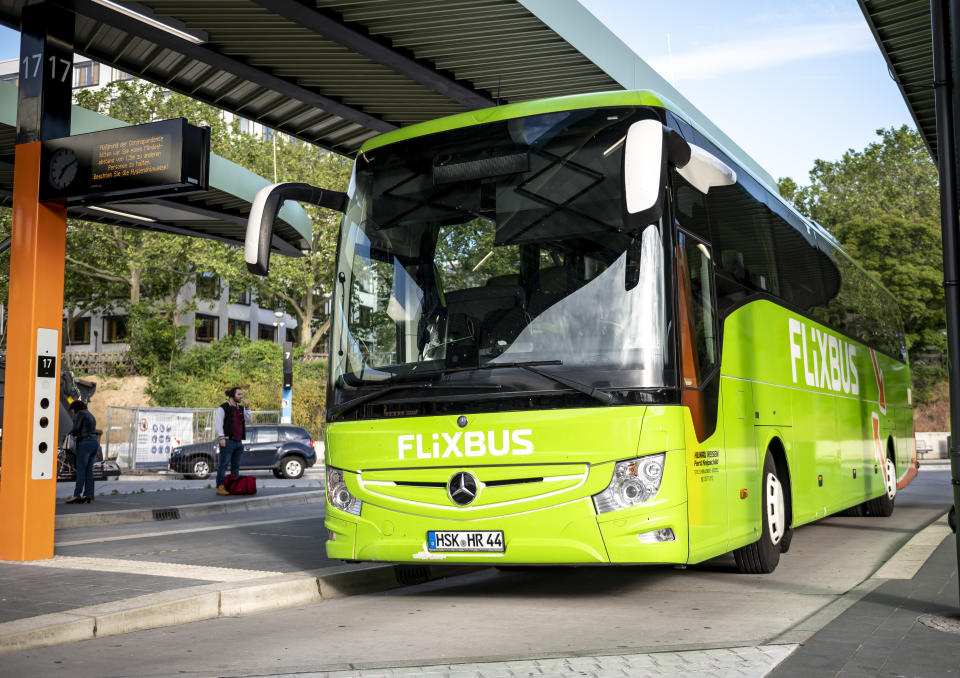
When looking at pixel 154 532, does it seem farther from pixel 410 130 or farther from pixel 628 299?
pixel 628 299

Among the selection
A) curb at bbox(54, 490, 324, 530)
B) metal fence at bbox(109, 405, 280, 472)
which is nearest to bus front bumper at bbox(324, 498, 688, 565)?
curb at bbox(54, 490, 324, 530)

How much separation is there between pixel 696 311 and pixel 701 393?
603 mm

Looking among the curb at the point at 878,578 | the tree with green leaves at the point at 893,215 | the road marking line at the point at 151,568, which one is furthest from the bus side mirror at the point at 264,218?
the tree with green leaves at the point at 893,215

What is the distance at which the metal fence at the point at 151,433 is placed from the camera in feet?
102

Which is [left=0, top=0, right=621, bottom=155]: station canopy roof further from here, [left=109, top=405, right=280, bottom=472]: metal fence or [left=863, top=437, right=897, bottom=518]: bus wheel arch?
[left=109, top=405, right=280, bottom=472]: metal fence

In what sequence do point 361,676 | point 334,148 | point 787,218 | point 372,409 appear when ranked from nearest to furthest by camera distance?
point 361,676, point 372,409, point 787,218, point 334,148

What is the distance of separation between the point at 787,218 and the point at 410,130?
496 cm

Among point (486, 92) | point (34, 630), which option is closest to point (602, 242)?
point (34, 630)

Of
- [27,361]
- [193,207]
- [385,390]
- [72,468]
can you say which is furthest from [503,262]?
[72,468]

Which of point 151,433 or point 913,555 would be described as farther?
point 151,433

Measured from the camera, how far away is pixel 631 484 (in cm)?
693

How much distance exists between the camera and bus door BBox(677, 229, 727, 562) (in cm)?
722

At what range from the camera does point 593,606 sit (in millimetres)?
7777

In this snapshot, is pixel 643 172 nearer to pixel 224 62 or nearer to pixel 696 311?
pixel 696 311
